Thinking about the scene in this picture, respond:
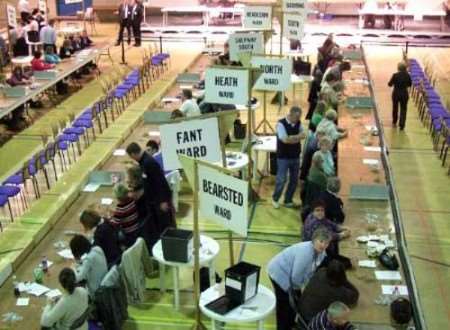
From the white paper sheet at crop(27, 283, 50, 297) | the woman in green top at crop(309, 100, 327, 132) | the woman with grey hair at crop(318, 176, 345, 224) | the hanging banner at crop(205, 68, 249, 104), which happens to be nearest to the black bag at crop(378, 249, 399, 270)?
the woman with grey hair at crop(318, 176, 345, 224)

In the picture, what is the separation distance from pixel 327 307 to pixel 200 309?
1.21m

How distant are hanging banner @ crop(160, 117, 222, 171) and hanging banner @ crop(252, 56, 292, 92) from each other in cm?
415

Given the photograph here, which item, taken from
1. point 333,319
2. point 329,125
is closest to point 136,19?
point 329,125

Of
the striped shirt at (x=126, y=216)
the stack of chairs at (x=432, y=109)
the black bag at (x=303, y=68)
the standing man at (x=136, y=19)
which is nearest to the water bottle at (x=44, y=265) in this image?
the striped shirt at (x=126, y=216)

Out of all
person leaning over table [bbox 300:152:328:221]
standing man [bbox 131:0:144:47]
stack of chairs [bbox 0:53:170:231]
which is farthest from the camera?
standing man [bbox 131:0:144:47]

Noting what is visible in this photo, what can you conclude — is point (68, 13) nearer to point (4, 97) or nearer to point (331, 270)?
point (4, 97)

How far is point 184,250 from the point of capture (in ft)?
24.6

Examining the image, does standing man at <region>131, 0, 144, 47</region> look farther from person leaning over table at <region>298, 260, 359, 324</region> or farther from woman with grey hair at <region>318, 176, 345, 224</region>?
person leaning over table at <region>298, 260, 359, 324</region>

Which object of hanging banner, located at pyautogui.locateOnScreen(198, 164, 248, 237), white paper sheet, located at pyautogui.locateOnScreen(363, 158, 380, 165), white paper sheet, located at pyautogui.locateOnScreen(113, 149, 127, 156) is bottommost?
white paper sheet, located at pyautogui.locateOnScreen(363, 158, 380, 165)

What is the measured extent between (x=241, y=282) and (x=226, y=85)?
4084 millimetres

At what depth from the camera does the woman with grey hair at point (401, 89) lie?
1381cm

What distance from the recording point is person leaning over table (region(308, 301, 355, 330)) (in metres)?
5.77

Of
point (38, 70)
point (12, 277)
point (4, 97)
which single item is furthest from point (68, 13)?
point (12, 277)

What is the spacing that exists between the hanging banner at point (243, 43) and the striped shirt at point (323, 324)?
24.4 ft
